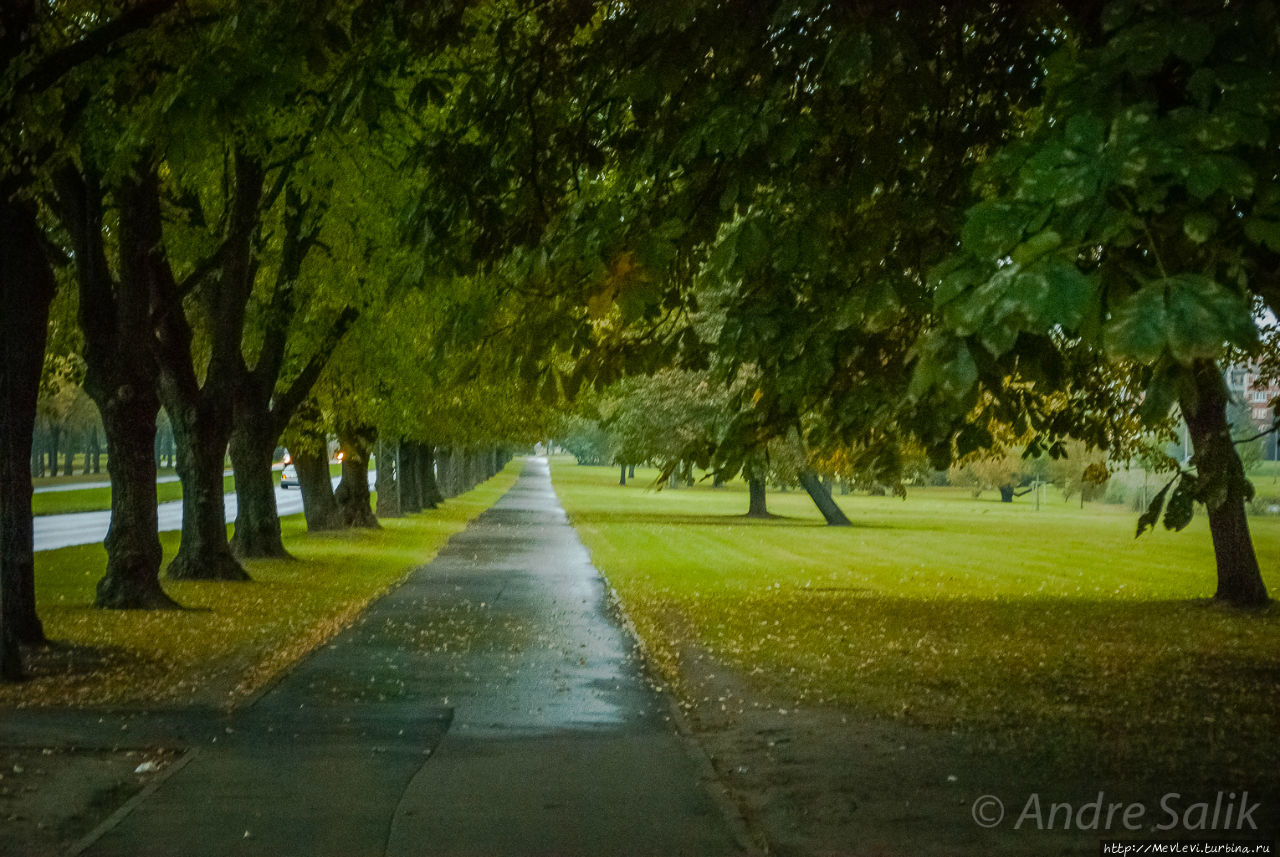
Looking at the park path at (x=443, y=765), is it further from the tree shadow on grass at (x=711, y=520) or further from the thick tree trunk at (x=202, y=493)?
the tree shadow on grass at (x=711, y=520)

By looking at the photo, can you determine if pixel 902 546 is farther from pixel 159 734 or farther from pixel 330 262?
pixel 159 734

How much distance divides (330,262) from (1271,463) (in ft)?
343

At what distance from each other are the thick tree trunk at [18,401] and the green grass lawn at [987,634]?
18.7 feet

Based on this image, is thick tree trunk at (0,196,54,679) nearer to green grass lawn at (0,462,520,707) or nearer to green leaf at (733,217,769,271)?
green grass lawn at (0,462,520,707)

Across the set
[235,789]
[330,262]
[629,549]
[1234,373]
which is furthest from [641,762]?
[629,549]

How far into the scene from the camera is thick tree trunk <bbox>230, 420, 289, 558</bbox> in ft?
84.9

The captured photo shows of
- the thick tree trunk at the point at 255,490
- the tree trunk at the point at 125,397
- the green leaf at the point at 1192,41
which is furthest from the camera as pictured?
the thick tree trunk at the point at 255,490

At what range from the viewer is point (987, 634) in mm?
16516

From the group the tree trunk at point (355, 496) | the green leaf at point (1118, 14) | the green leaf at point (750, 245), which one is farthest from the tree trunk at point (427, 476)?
the green leaf at point (1118, 14)

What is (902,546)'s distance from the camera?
1585 inches

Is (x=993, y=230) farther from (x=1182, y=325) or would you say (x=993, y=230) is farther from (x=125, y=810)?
(x=125, y=810)

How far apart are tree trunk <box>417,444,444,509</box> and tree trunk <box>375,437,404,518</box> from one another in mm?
1487

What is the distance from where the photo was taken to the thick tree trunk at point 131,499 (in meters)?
17.0

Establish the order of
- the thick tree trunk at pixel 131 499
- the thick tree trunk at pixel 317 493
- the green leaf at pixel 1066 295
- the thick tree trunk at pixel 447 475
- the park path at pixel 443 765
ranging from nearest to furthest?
the green leaf at pixel 1066 295, the park path at pixel 443 765, the thick tree trunk at pixel 131 499, the thick tree trunk at pixel 317 493, the thick tree trunk at pixel 447 475
